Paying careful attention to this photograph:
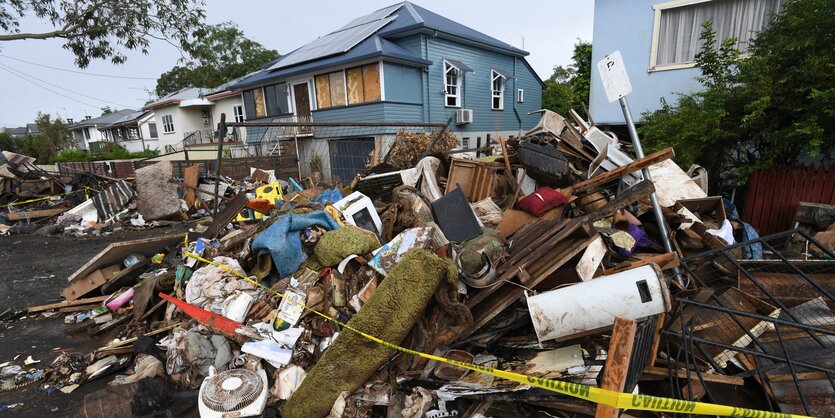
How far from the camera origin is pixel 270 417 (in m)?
2.46

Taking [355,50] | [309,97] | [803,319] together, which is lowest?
[803,319]

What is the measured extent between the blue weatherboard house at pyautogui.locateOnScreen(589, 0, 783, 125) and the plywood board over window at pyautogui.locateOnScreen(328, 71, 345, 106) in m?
8.75

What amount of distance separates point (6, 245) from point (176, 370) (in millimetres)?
7664

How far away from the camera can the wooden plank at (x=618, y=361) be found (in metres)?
1.50

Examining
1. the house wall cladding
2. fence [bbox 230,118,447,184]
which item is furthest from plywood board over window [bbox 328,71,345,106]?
the house wall cladding

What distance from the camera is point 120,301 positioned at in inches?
156

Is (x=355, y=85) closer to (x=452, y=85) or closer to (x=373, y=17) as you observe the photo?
(x=452, y=85)

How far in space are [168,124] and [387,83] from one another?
20.7m

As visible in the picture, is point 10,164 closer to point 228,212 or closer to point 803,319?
point 228,212

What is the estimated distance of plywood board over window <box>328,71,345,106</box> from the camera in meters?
13.5

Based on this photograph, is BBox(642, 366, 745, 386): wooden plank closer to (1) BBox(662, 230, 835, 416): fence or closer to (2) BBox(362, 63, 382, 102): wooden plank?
(1) BBox(662, 230, 835, 416): fence

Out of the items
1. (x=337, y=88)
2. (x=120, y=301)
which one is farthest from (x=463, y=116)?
(x=120, y=301)

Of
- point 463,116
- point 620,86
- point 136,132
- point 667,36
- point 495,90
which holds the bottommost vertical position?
point 620,86

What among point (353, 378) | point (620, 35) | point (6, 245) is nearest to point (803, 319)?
point (353, 378)
